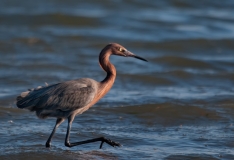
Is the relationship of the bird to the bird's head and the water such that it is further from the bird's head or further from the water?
the bird's head

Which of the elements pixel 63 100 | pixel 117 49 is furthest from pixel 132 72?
pixel 63 100

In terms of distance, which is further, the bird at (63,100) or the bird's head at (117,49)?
the bird's head at (117,49)

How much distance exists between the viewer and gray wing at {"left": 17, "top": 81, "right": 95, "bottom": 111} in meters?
8.62

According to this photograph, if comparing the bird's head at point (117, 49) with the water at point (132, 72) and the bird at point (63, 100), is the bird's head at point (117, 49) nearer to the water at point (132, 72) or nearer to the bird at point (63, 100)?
the bird at point (63, 100)

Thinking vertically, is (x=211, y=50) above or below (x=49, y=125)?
above

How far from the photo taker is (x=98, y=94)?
29.1ft

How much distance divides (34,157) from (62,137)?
3.67ft

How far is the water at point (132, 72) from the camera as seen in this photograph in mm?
9141

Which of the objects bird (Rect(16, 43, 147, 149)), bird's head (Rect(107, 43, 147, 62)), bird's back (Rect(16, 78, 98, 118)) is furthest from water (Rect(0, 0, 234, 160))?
bird's head (Rect(107, 43, 147, 62))

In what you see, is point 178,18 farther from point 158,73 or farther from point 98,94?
point 98,94

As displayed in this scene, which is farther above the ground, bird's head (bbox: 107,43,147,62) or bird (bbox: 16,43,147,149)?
bird's head (bbox: 107,43,147,62)

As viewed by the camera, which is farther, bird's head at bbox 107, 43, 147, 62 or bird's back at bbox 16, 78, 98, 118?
bird's head at bbox 107, 43, 147, 62

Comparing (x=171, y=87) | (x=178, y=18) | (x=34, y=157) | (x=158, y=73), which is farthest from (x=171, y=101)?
(x=178, y=18)

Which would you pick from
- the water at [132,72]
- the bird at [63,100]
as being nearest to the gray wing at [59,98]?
the bird at [63,100]
